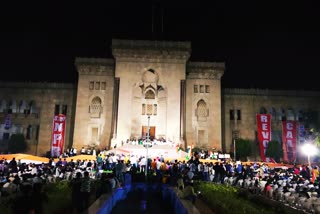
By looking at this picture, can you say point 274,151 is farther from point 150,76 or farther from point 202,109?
point 150,76

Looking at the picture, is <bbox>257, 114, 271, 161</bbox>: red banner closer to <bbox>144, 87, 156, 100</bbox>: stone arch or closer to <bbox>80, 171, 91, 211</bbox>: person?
<bbox>144, 87, 156, 100</bbox>: stone arch

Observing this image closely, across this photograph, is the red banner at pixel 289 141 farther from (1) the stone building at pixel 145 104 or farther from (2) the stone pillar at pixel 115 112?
(2) the stone pillar at pixel 115 112

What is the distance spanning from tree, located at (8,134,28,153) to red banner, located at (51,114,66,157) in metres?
5.28

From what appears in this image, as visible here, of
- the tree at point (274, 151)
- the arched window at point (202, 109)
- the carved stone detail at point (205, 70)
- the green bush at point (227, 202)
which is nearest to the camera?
the green bush at point (227, 202)

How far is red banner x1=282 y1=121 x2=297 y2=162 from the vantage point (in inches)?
1580

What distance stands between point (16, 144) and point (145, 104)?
18.1 meters

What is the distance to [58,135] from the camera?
134 feet

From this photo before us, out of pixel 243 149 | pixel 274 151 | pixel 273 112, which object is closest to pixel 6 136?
pixel 243 149

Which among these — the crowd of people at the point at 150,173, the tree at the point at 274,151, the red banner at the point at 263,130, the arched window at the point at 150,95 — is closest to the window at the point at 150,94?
the arched window at the point at 150,95

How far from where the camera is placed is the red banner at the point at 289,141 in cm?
4012

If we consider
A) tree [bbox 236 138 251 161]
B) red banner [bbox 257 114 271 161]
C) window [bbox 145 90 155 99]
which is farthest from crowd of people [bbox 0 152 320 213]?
window [bbox 145 90 155 99]

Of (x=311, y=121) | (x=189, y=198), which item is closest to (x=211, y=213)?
(x=189, y=198)

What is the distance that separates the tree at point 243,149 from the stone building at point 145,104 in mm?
2805

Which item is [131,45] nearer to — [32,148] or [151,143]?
[151,143]
